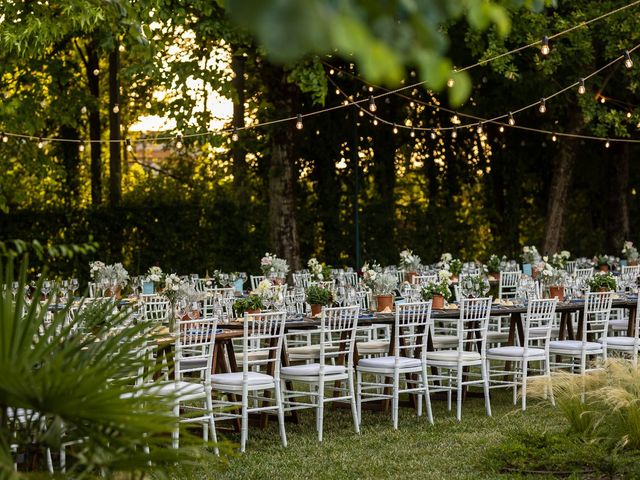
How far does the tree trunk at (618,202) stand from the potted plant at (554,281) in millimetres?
9773

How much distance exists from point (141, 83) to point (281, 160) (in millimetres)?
5977

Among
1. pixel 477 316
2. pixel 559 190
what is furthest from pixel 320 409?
pixel 559 190

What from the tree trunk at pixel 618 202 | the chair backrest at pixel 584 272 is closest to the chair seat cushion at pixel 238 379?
the chair backrest at pixel 584 272

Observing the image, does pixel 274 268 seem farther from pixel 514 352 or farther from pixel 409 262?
pixel 514 352

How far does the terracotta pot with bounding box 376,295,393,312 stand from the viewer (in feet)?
32.8

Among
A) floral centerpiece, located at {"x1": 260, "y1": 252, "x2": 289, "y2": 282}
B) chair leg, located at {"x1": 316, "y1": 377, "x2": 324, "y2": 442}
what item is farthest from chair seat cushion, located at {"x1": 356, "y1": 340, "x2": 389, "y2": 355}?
floral centerpiece, located at {"x1": 260, "y1": 252, "x2": 289, "y2": 282}

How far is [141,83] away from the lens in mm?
21375

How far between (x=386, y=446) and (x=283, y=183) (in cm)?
880

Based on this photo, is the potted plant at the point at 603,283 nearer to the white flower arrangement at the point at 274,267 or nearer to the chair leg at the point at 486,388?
the chair leg at the point at 486,388

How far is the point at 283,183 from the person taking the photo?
16.5m

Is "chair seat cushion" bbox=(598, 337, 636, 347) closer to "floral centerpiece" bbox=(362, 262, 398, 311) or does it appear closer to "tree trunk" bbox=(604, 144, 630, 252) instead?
"floral centerpiece" bbox=(362, 262, 398, 311)

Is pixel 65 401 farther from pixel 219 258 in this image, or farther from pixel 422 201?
pixel 422 201

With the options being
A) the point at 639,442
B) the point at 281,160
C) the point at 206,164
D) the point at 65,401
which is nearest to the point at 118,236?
the point at 281,160

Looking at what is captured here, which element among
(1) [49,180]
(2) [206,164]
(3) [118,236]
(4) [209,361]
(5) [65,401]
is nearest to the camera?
(5) [65,401]
